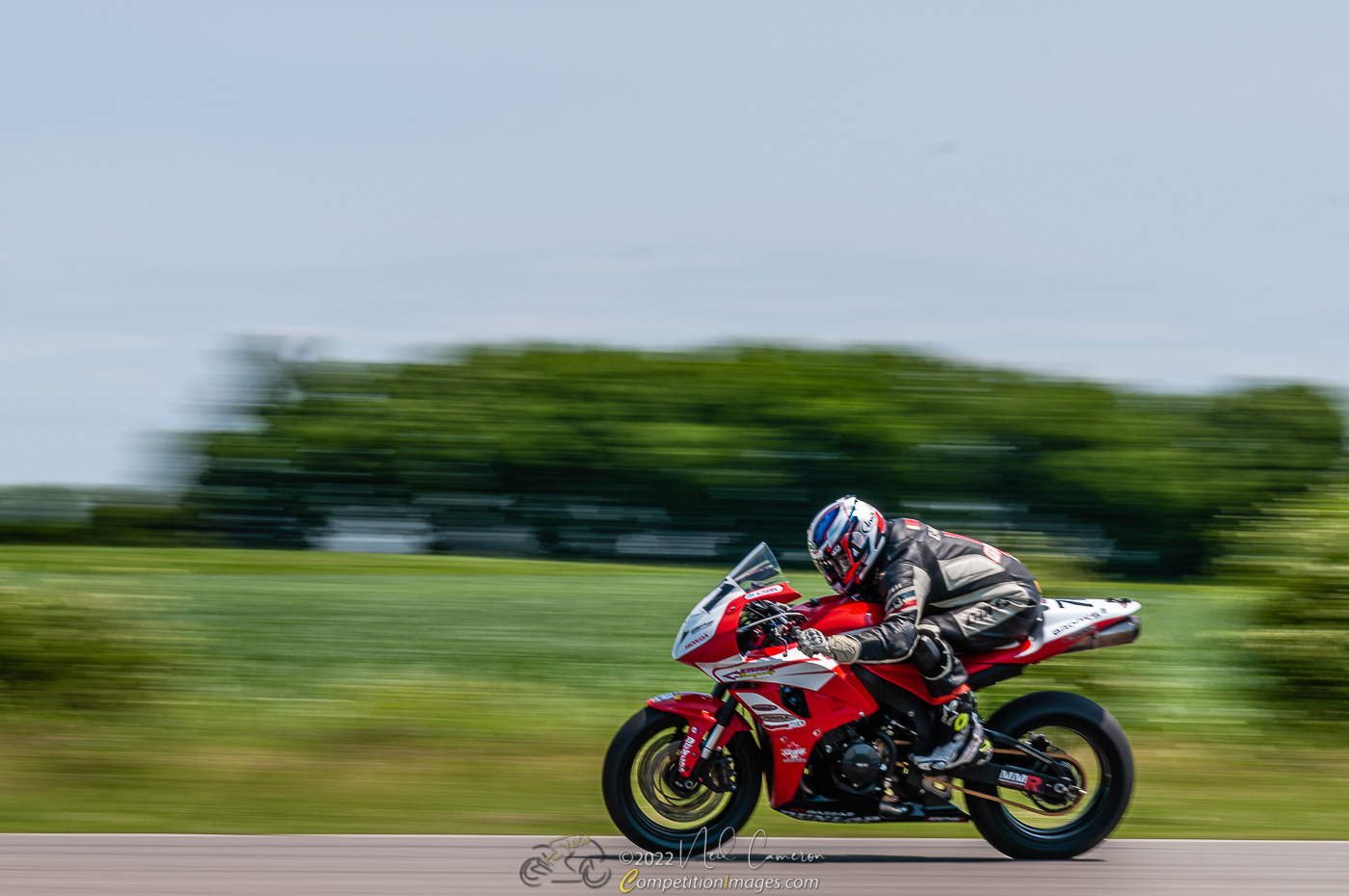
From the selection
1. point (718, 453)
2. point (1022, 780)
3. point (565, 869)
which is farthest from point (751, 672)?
point (718, 453)

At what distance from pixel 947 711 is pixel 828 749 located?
0.56 metres

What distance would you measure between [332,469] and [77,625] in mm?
10975

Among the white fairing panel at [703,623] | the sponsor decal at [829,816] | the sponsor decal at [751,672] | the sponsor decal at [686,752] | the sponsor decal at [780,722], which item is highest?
the white fairing panel at [703,623]

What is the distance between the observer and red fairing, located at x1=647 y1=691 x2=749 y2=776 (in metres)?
6.44

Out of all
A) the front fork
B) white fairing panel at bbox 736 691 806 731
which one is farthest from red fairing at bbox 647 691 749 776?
white fairing panel at bbox 736 691 806 731

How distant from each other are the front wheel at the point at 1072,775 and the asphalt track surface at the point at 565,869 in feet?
0.36

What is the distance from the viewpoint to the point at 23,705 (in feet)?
32.1

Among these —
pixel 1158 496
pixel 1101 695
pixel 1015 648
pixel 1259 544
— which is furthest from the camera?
pixel 1158 496

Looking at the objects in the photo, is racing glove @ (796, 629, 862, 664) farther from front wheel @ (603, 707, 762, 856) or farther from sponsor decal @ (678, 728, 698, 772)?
sponsor decal @ (678, 728, 698, 772)

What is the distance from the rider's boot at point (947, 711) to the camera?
6.45 metres

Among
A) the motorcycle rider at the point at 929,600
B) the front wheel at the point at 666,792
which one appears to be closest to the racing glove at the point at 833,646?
the motorcycle rider at the point at 929,600

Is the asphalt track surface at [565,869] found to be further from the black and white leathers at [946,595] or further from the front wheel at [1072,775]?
the black and white leathers at [946,595]

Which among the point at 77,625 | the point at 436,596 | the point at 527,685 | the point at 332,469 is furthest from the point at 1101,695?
the point at 332,469

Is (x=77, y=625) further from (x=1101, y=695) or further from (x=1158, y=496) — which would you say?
(x=1158, y=496)
